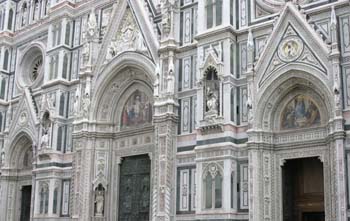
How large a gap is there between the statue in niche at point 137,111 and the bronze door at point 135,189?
170 cm

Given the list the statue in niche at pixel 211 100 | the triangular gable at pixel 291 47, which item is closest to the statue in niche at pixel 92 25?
the statue in niche at pixel 211 100

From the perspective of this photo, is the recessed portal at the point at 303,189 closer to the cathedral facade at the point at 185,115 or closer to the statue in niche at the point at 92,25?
the cathedral facade at the point at 185,115

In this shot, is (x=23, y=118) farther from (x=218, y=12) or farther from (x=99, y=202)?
(x=218, y=12)

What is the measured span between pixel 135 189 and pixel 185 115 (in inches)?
180

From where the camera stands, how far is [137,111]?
2481 cm

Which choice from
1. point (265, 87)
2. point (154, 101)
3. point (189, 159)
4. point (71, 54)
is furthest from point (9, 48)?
point (265, 87)

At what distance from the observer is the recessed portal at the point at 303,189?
63.9 feet

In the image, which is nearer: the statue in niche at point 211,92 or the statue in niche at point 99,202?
the statue in niche at point 211,92

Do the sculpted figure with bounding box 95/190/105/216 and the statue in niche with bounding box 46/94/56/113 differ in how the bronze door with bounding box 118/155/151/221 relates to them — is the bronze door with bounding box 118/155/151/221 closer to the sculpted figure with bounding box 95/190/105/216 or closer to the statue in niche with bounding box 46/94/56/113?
the sculpted figure with bounding box 95/190/105/216

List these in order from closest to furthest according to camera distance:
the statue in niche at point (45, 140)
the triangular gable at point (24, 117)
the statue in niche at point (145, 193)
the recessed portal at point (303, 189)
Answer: the recessed portal at point (303, 189) < the statue in niche at point (145, 193) < the statue in niche at point (45, 140) < the triangular gable at point (24, 117)

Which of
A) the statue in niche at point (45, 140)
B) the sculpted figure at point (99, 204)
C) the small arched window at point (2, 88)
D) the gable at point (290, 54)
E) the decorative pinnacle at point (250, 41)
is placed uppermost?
the small arched window at point (2, 88)

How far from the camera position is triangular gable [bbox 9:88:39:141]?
2843 cm

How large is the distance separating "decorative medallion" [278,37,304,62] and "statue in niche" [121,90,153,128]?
285 inches

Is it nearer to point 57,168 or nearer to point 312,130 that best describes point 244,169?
point 312,130
